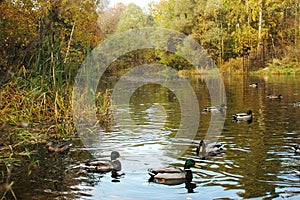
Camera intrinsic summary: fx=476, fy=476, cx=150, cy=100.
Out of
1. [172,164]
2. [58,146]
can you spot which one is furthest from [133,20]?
[172,164]

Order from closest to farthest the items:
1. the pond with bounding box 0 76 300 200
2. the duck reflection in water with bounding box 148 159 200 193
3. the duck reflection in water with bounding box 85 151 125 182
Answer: the pond with bounding box 0 76 300 200 < the duck reflection in water with bounding box 148 159 200 193 < the duck reflection in water with bounding box 85 151 125 182

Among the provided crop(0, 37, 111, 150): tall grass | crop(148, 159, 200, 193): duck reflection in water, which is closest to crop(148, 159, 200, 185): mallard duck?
crop(148, 159, 200, 193): duck reflection in water

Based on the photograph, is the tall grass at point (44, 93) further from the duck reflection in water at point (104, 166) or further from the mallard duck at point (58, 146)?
the duck reflection in water at point (104, 166)

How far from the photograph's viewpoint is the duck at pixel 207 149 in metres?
10.5

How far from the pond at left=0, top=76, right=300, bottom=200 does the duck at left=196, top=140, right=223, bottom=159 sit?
16cm

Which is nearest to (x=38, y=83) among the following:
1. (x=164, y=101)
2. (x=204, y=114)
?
(x=204, y=114)

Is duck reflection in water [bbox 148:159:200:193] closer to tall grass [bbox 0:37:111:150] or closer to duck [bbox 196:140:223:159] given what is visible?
duck [bbox 196:140:223:159]

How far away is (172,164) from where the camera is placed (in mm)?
9719

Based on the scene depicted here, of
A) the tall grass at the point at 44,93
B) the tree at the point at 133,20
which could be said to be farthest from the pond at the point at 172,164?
the tree at the point at 133,20

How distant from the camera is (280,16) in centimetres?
5366

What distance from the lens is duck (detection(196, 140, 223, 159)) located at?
1051 centimetres

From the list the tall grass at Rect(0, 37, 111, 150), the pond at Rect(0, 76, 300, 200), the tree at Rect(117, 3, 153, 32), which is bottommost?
the pond at Rect(0, 76, 300, 200)

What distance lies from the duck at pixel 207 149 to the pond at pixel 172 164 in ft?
0.52

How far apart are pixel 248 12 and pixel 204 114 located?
Answer: 36133mm
